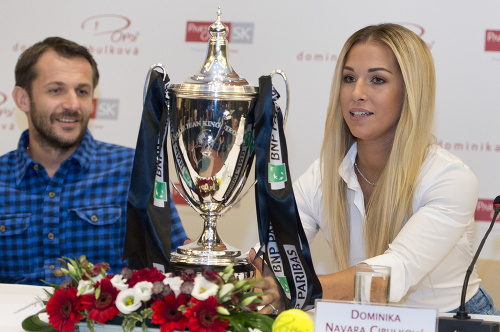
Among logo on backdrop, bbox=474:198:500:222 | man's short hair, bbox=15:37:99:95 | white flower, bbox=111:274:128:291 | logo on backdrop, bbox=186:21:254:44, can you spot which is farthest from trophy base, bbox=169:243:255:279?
logo on backdrop, bbox=186:21:254:44

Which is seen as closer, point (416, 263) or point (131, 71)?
point (416, 263)

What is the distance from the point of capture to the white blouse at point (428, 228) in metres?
1.54

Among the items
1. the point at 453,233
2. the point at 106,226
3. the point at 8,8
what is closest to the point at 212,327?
the point at 453,233

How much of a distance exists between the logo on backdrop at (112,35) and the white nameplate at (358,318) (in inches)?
84.9

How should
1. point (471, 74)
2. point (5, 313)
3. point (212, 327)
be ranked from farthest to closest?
point (471, 74) → point (5, 313) → point (212, 327)

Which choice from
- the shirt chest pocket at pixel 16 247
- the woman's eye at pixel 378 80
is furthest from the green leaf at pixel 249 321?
the shirt chest pocket at pixel 16 247

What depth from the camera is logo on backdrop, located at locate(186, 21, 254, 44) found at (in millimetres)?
2775

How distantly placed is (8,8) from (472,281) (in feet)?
7.41

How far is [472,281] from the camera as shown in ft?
5.96

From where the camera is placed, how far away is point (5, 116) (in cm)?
297

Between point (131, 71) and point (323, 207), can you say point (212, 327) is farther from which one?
point (131, 71)

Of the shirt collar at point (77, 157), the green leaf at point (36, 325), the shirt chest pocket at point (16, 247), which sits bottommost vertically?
the shirt chest pocket at point (16, 247)

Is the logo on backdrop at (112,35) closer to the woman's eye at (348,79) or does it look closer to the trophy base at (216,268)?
the woman's eye at (348,79)

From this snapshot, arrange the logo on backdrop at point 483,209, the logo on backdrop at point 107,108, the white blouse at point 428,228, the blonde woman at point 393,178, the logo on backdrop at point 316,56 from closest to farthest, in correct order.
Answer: the white blouse at point 428,228 → the blonde woman at point 393,178 → the logo on backdrop at point 483,209 → the logo on backdrop at point 316,56 → the logo on backdrop at point 107,108
